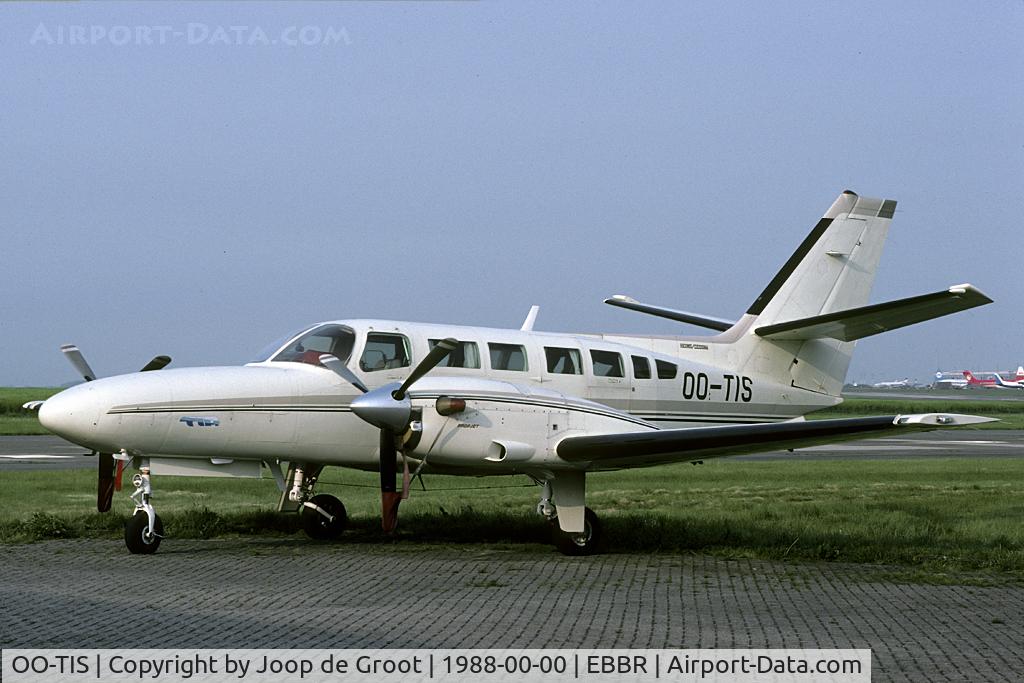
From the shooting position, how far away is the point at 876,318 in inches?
597

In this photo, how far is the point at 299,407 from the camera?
518 inches

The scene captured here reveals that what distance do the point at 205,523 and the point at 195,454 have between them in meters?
2.78

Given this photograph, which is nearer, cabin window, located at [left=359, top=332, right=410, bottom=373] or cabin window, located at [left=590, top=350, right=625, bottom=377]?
cabin window, located at [left=359, top=332, right=410, bottom=373]

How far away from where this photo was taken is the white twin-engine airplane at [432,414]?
12.4 m

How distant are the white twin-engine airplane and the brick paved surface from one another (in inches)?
38.1

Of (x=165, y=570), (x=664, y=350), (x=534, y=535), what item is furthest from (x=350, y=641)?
(x=664, y=350)

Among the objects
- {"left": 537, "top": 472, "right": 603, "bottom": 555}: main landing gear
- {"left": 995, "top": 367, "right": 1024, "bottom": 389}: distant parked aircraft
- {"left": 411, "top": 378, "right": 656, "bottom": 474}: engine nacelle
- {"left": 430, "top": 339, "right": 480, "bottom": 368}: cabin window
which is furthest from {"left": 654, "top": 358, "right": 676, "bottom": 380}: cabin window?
{"left": 995, "top": 367, "right": 1024, "bottom": 389}: distant parked aircraft

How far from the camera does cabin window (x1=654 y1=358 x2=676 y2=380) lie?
15.9 meters

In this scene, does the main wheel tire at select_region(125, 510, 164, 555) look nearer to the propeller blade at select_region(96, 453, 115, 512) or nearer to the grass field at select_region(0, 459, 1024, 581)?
the propeller blade at select_region(96, 453, 115, 512)

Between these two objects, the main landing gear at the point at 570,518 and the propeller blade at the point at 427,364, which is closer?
the propeller blade at the point at 427,364

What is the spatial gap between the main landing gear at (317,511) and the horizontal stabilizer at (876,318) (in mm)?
6745

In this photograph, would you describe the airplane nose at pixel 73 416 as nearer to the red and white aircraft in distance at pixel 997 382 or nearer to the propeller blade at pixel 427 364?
the propeller blade at pixel 427 364

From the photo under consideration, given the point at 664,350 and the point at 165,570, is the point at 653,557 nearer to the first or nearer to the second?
the point at 664,350
